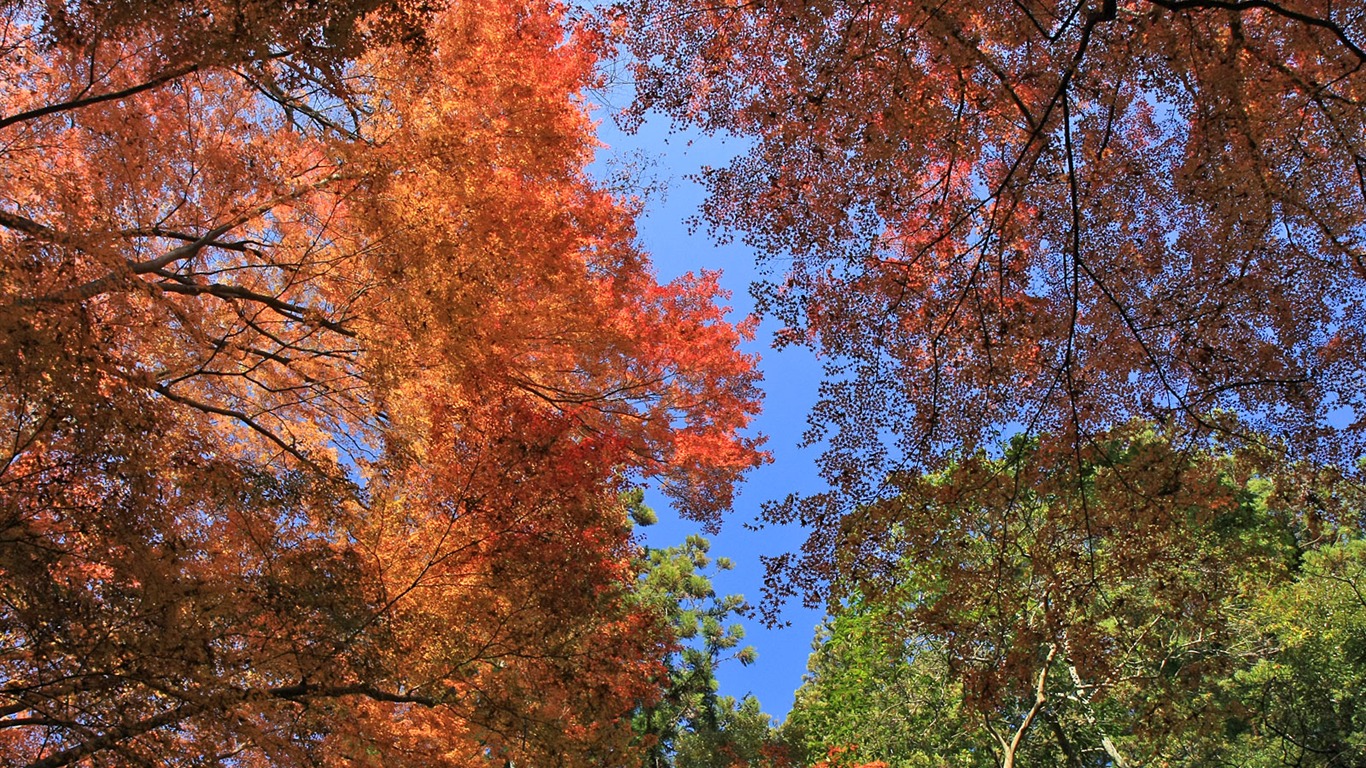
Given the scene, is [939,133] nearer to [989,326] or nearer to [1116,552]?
[989,326]

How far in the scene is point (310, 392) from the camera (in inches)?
288

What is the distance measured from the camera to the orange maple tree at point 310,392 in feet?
11.1

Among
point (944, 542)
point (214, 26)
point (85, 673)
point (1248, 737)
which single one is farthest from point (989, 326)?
point (1248, 737)

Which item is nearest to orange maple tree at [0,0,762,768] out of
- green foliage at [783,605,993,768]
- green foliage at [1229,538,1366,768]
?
green foliage at [783,605,993,768]

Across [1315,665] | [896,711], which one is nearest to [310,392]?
[896,711]

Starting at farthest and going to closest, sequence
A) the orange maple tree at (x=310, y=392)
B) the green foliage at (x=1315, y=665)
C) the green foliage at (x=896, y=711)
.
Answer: the green foliage at (x=896, y=711) → the green foliage at (x=1315, y=665) → the orange maple tree at (x=310, y=392)

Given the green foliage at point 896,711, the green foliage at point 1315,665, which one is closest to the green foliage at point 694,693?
the green foliage at point 896,711

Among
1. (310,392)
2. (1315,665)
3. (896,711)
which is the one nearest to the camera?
(310,392)

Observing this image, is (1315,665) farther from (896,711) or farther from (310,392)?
(310,392)

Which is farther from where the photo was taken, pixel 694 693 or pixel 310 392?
pixel 694 693

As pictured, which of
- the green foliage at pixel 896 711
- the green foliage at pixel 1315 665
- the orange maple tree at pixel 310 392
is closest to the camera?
the orange maple tree at pixel 310 392

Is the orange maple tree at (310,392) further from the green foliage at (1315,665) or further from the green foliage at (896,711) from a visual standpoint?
the green foliage at (1315,665)

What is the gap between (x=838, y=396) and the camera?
16.5 feet

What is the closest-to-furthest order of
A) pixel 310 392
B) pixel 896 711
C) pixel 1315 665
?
1. pixel 310 392
2. pixel 1315 665
3. pixel 896 711
